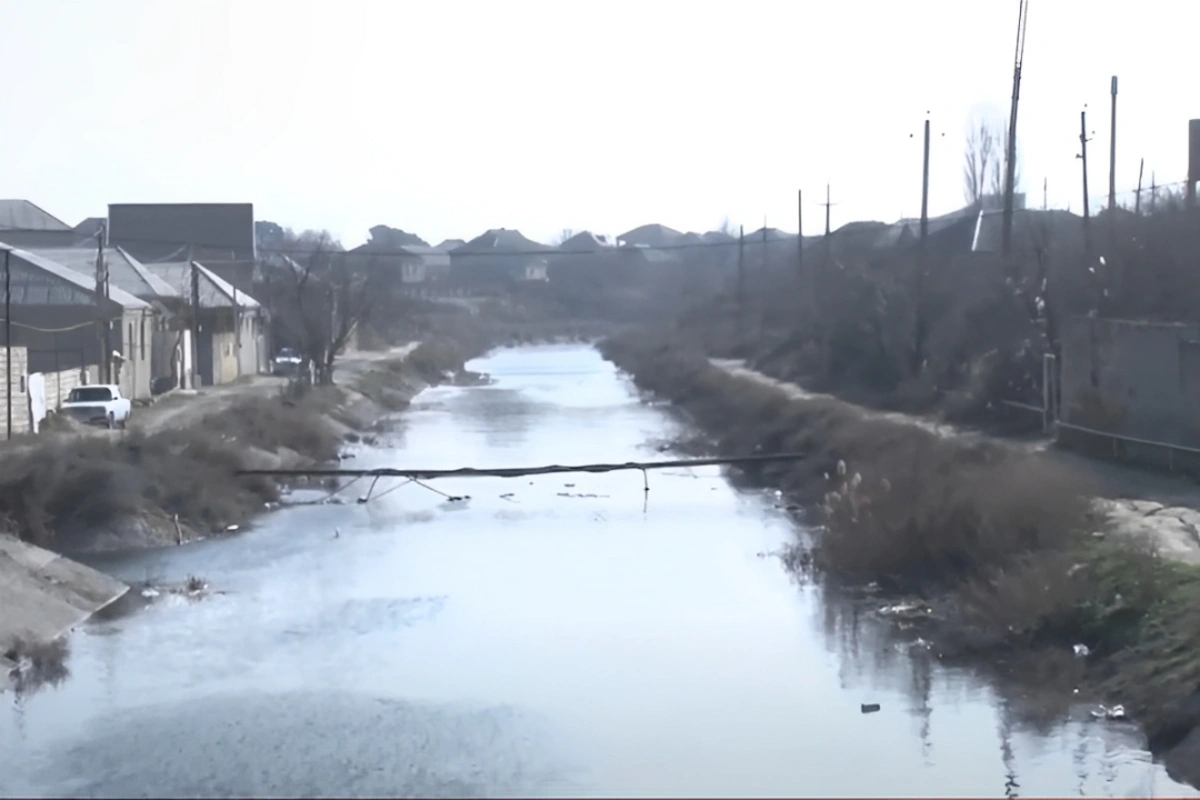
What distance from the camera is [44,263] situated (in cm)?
4803

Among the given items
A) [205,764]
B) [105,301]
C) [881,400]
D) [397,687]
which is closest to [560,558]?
[397,687]

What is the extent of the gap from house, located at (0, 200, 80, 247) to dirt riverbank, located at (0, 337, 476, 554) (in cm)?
3022

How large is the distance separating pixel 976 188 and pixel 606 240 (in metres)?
101

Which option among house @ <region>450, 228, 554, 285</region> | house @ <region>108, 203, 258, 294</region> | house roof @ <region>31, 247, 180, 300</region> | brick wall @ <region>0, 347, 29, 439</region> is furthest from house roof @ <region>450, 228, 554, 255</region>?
brick wall @ <region>0, 347, 29, 439</region>

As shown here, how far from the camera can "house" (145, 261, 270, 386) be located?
58.3m

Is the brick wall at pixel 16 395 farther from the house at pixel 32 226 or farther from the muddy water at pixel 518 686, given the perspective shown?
the house at pixel 32 226

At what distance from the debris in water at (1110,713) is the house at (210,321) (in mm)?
44802

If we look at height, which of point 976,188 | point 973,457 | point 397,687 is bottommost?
point 397,687

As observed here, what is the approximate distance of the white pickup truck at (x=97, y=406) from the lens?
40.0m

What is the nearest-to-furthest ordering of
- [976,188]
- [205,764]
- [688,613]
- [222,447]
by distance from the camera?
[205,764], [688,613], [222,447], [976,188]

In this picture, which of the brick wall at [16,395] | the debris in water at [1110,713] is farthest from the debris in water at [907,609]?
the brick wall at [16,395]

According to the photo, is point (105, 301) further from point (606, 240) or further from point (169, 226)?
point (606, 240)

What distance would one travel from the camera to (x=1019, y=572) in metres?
20.0

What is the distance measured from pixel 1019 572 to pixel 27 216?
64547 mm
